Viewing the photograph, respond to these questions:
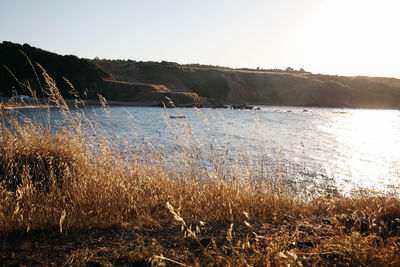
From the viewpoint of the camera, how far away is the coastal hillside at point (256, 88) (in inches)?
3356

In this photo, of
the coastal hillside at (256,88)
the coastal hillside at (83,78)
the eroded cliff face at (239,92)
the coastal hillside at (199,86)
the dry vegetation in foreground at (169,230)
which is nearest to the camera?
the dry vegetation in foreground at (169,230)

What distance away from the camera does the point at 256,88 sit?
9794cm

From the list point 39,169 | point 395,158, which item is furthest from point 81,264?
point 395,158

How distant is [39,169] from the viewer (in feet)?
16.1

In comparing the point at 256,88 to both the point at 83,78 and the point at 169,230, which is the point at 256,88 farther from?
the point at 169,230

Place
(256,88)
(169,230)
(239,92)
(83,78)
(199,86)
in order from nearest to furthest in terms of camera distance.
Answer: (169,230)
(83,78)
(199,86)
(239,92)
(256,88)

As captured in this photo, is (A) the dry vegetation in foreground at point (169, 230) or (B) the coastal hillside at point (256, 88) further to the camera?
(B) the coastal hillside at point (256, 88)

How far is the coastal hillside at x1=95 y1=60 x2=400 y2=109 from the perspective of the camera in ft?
280

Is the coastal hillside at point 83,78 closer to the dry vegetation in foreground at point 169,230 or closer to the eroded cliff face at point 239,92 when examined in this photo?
the eroded cliff face at point 239,92

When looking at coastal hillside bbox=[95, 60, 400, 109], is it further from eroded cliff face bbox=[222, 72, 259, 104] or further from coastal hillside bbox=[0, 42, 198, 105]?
coastal hillside bbox=[0, 42, 198, 105]

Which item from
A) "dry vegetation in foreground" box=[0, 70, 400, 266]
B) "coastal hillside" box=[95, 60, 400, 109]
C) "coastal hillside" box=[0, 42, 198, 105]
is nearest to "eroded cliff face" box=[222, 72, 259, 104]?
"coastal hillside" box=[95, 60, 400, 109]

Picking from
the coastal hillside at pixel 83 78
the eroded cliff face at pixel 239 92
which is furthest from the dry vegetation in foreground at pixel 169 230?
the eroded cliff face at pixel 239 92

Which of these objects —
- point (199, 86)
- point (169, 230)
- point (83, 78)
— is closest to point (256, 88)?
point (199, 86)

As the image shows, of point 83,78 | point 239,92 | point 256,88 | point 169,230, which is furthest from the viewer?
point 256,88
